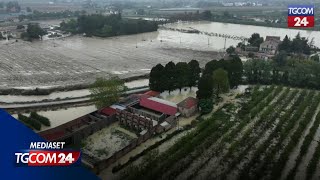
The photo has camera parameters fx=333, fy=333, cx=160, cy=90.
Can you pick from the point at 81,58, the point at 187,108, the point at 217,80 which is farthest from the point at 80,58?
the point at 187,108

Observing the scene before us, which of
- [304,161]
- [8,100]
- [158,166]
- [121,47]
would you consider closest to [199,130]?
[158,166]

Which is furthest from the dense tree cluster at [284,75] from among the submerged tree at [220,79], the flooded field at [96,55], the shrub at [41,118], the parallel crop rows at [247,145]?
the shrub at [41,118]

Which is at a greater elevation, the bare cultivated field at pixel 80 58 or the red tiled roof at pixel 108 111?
the bare cultivated field at pixel 80 58

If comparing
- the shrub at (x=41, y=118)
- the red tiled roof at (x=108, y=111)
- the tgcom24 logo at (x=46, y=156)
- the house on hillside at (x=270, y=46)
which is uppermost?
the house on hillside at (x=270, y=46)

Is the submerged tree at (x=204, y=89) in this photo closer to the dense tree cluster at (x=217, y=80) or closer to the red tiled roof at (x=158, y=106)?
the dense tree cluster at (x=217, y=80)

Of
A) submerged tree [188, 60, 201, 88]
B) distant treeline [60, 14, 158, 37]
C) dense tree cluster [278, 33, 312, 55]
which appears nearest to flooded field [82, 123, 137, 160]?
submerged tree [188, 60, 201, 88]

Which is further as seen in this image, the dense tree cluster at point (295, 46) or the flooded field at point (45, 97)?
the dense tree cluster at point (295, 46)

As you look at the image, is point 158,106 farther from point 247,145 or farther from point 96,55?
point 96,55

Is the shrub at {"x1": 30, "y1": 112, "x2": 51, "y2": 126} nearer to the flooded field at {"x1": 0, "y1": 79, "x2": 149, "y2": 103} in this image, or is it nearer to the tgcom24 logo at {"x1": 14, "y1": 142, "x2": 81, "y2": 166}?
the flooded field at {"x1": 0, "y1": 79, "x2": 149, "y2": 103}
